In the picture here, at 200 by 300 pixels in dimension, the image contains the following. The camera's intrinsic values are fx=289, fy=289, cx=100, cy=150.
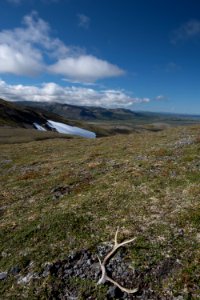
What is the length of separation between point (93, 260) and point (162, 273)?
3638 mm

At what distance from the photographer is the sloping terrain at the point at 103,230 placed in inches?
528

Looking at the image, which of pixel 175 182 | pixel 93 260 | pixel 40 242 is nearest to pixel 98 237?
pixel 93 260

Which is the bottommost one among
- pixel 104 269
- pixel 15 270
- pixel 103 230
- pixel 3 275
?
pixel 3 275

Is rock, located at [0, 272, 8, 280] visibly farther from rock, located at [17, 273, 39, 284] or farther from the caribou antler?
the caribou antler

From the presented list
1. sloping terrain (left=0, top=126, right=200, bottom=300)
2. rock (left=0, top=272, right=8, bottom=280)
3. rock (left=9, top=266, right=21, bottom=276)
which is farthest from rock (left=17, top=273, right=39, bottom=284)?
rock (left=0, top=272, right=8, bottom=280)

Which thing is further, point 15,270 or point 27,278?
point 15,270

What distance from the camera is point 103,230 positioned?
17.7 m

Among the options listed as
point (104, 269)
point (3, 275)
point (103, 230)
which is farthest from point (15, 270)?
point (103, 230)

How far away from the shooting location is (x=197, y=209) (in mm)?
18562

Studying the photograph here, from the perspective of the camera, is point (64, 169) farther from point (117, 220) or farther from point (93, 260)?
point (93, 260)

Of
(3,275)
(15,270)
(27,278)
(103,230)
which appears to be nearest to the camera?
(27,278)

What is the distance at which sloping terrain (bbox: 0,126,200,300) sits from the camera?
44.0ft

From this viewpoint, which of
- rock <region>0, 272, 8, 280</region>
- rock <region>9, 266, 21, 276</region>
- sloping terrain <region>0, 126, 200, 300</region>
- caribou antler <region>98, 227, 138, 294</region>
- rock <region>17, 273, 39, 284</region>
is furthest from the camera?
rock <region>9, 266, 21, 276</region>

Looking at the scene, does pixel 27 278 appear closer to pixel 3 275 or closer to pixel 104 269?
pixel 3 275
